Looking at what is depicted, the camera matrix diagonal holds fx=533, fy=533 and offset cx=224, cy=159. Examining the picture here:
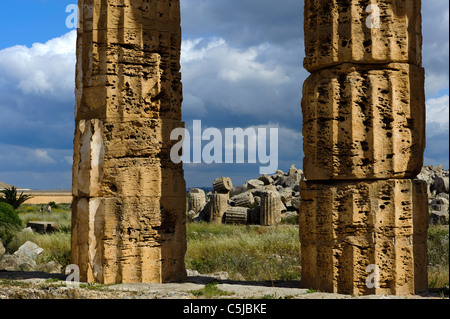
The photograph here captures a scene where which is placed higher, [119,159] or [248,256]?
[119,159]

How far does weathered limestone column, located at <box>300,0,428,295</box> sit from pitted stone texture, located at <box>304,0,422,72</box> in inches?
0.5

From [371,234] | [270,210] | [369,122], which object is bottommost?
[371,234]

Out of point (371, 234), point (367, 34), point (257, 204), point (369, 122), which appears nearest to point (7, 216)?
point (257, 204)

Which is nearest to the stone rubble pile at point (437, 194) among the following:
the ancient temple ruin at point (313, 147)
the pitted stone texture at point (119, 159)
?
the ancient temple ruin at point (313, 147)

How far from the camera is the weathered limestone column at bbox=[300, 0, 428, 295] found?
278 inches

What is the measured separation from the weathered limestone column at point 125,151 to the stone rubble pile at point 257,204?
420 inches

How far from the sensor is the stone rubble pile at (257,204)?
19.7 m

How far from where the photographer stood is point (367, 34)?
7191mm

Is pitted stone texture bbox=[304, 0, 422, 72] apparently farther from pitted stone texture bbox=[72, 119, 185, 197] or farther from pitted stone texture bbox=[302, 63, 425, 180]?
pitted stone texture bbox=[72, 119, 185, 197]

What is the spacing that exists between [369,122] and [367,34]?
1190 millimetres

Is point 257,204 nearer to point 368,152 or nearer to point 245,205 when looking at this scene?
point 245,205

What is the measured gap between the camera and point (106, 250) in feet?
26.2
